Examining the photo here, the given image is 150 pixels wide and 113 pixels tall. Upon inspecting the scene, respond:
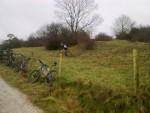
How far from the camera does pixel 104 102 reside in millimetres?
9984

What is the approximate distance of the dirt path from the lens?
1038cm

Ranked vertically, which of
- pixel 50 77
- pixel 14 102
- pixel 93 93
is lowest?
pixel 14 102

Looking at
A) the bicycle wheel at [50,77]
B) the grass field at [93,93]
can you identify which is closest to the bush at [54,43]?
the grass field at [93,93]

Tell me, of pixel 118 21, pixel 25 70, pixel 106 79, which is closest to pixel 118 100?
pixel 106 79

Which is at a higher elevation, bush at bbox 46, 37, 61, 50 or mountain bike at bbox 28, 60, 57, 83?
bush at bbox 46, 37, 61, 50

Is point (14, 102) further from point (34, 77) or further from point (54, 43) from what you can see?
point (54, 43)

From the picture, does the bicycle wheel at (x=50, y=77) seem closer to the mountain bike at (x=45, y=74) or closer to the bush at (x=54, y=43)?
the mountain bike at (x=45, y=74)

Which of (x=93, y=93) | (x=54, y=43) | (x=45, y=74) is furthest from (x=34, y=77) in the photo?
(x=54, y=43)

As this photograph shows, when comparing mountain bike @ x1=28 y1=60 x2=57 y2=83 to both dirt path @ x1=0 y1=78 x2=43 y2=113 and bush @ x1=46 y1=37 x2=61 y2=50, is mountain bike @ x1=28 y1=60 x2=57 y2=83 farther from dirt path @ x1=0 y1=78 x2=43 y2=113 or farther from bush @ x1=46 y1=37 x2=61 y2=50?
bush @ x1=46 y1=37 x2=61 y2=50

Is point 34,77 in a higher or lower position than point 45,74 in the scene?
lower

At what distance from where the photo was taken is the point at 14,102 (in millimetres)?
11609

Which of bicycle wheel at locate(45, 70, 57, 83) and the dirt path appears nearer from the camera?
the dirt path

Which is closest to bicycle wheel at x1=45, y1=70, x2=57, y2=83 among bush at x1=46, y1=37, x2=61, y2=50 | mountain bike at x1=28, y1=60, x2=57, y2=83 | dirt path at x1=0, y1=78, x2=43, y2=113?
mountain bike at x1=28, y1=60, x2=57, y2=83

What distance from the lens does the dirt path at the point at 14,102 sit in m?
10.4
